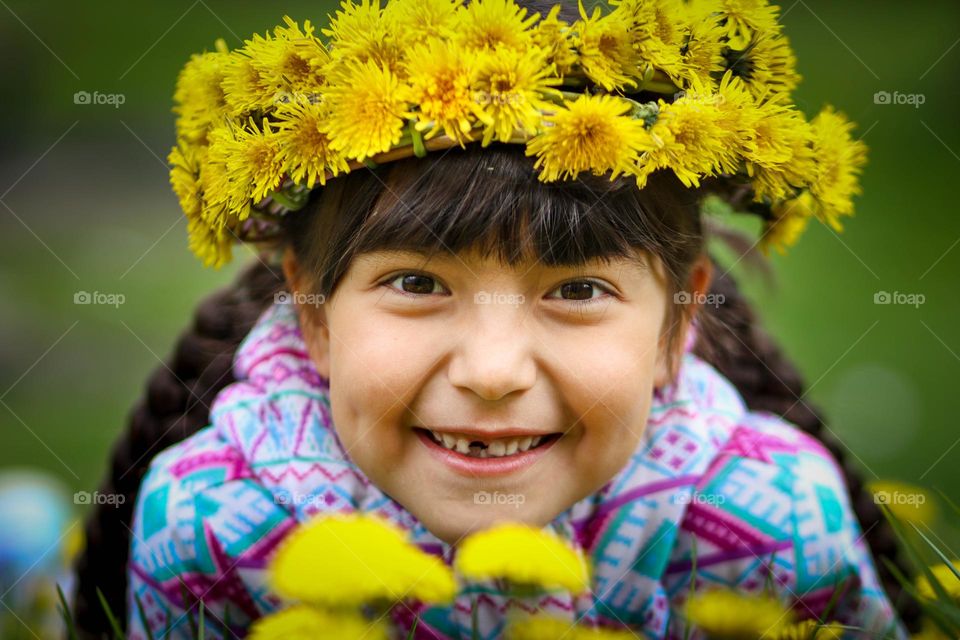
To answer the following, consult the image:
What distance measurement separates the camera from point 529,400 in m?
1.11

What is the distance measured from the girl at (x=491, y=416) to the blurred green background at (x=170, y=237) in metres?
0.96

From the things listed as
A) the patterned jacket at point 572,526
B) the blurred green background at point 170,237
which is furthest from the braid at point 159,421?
the blurred green background at point 170,237

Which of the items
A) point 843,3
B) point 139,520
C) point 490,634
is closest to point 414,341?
point 490,634

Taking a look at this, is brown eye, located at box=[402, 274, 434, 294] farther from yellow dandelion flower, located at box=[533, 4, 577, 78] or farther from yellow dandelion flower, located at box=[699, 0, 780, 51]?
yellow dandelion flower, located at box=[699, 0, 780, 51]

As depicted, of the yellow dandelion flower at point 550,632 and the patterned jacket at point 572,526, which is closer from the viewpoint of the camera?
the yellow dandelion flower at point 550,632

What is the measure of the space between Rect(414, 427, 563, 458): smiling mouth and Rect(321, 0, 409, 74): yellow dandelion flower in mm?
419

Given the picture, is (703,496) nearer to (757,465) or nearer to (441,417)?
(757,465)

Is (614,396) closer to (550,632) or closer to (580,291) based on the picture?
(580,291)

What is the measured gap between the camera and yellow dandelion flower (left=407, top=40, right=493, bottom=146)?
104cm

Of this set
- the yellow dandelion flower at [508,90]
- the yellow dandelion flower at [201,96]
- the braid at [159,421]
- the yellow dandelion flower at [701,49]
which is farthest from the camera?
the braid at [159,421]

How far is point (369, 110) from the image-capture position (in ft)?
3.50

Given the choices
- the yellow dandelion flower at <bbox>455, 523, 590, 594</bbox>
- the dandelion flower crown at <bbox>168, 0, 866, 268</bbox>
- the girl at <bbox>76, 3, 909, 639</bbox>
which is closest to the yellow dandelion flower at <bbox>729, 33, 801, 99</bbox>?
the dandelion flower crown at <bbox>168, 0, 866, 268</bbox>

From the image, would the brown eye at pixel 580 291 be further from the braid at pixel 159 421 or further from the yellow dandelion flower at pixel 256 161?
the braid at pixel 159 421

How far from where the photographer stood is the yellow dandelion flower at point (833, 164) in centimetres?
125
